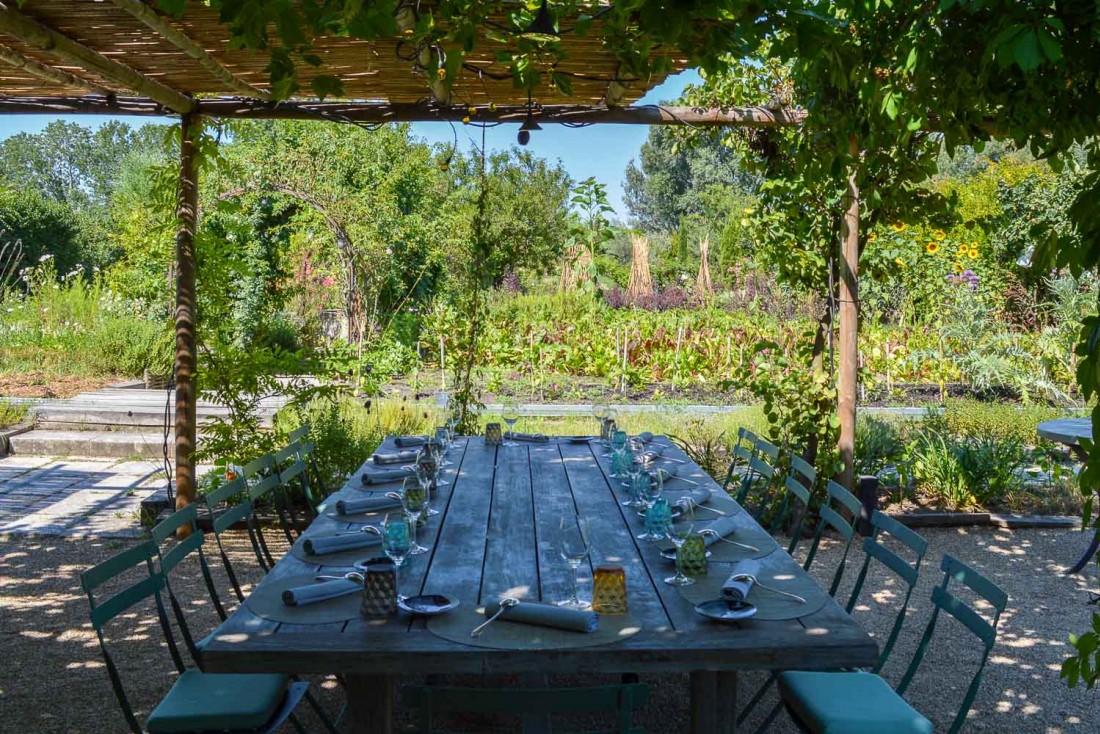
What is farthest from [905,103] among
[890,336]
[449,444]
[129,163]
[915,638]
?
[129,163]

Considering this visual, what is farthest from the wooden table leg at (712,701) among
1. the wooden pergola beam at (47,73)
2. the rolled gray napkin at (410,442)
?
the wooden pergola beam at (47,73)

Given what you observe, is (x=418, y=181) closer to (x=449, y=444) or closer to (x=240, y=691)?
(x=449, y=444)

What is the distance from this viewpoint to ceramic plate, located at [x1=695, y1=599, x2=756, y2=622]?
7.66ft

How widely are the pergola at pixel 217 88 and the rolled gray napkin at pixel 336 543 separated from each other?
71.1 inches

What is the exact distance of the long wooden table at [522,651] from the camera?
2.18 meters

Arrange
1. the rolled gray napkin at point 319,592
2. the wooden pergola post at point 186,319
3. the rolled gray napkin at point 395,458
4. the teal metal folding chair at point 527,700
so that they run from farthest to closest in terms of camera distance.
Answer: the wooden pergola post at point 186,319 → the rolled gray napkin at point 395,458 → the rolled gray napkin at point 319,592 → the teal metal folding chair at point 527,700

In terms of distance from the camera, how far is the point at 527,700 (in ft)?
6.21

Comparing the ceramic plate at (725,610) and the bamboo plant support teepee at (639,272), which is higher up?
the bamboo plant support teepee at (639,272)

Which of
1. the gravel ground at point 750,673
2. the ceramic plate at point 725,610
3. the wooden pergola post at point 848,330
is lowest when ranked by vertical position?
the gravel ground at point 750,673

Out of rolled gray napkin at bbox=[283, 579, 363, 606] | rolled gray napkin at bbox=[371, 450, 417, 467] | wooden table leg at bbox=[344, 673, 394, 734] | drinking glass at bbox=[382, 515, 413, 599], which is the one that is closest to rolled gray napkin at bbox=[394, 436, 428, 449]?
rolled gray napkin at bbox=[371, 450, 417, 467]

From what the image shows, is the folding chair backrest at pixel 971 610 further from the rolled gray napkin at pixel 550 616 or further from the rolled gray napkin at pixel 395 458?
the rolled gray napkin at pixel 395 458

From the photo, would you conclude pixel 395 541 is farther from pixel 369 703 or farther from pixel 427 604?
pixel 369 703

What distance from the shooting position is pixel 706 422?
7.44 metres

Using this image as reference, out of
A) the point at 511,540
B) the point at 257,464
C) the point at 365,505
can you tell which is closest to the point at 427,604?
the point at 511,540
